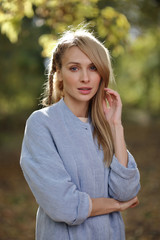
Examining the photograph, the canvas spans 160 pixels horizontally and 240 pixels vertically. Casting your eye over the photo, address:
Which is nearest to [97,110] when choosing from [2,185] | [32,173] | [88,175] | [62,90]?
[62,90]

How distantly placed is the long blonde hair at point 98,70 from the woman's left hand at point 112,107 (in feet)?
0.17

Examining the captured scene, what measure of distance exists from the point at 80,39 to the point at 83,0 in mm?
1935

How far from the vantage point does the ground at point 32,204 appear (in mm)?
5121

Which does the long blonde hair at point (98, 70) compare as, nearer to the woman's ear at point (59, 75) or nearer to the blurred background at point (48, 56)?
the woman's ear at point (59, 75)

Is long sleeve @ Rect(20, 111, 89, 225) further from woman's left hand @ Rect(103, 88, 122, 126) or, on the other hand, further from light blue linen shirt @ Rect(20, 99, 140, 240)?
woman's left hand @ Rect(103, 88, 122, 126)

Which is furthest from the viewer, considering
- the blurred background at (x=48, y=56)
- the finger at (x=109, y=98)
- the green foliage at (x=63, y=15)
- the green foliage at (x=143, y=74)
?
the green foliage at (x=143, y=74)

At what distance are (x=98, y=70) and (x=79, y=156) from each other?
58cm

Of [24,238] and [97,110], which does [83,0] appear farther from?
[24,238]

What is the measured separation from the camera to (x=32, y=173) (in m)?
1.91

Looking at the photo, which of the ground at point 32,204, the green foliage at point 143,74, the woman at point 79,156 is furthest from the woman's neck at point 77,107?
the green foliage at point 143,74

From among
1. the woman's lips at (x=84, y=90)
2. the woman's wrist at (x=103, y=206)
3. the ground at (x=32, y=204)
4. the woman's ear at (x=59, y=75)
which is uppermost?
the woman's ear at (x=59, y=75)

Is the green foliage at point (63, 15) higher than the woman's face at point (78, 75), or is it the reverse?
the green foliage at point (63, 15)

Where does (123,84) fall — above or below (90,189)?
below

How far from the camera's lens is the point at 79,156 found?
2016 millimetres
